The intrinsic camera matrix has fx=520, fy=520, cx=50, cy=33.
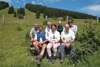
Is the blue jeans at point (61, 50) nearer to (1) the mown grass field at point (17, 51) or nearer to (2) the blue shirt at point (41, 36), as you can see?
(1) the mown grass field at point (17, 51)

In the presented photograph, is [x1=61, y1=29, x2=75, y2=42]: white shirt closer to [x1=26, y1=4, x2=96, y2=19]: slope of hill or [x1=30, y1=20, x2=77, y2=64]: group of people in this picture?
[x1=30, y1=20, x2=77, y2=64]: group of people

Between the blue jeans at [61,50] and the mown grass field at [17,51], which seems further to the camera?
the blue jeans at [61,50]

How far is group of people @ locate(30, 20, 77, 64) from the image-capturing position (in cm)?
2020

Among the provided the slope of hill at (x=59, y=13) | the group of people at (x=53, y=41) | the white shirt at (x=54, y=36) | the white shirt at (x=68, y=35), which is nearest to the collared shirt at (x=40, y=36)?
the group of people at (x=53, y=41)

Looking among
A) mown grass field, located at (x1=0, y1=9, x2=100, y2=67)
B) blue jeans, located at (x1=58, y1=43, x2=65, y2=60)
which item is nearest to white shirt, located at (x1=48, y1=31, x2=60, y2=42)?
blue jeans, located at (x1=58, y1=43, x2=65, y2=60)

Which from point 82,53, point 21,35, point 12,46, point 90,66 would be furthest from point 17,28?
point 90,66

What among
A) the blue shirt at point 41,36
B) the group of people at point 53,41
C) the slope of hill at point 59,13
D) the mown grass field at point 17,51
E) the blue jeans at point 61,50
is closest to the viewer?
the mown grass field at point 17,51

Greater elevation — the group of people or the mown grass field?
the group of people

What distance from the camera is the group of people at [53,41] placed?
66.3ft

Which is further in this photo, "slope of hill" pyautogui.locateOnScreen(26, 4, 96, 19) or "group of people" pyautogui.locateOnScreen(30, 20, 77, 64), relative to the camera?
"slope of hill" pyautogui.locateOnScreen(26, 4, 96, 19)

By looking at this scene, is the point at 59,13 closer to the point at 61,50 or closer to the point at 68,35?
the point at 68,35

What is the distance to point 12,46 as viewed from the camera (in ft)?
79.4

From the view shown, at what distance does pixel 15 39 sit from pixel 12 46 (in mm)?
1593

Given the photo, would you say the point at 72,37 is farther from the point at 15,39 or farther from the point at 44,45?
the point at 15,39
